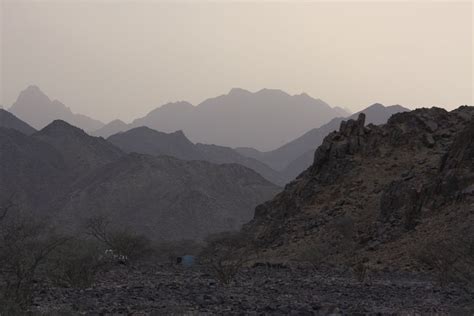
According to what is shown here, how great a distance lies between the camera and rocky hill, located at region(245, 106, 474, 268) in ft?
118

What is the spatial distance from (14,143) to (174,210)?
40.6m

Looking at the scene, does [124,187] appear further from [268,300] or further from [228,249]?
[268,300]

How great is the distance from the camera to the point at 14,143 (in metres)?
127

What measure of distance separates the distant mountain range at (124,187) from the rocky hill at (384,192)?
4725 cm

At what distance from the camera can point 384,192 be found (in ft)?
140

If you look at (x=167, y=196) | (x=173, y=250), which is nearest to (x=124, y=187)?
(x=167, y=196)

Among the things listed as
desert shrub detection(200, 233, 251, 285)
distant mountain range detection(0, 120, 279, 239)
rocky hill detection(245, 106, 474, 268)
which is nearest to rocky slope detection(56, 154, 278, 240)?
distant mountain range detection(0, 120, 279, 239)

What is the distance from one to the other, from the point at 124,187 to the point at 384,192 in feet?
256

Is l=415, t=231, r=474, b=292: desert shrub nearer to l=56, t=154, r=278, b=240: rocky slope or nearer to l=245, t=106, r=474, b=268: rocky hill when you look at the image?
l=245, t=106, r=474, b=268: rocky hill

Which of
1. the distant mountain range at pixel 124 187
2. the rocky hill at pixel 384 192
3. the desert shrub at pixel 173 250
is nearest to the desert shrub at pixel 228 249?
the rocky hill at pixel 384 192

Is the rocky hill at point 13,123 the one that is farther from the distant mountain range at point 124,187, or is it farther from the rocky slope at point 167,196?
→ the rocky slope at point 167,196

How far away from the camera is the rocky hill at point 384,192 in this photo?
36.1 m

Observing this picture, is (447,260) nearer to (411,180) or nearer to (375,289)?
(375,289)

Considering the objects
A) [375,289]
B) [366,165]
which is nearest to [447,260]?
[375,289]
